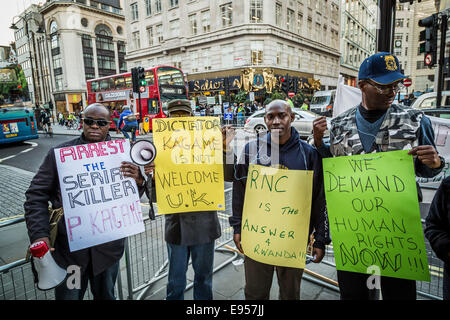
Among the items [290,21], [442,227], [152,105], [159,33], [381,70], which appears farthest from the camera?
[159,33]

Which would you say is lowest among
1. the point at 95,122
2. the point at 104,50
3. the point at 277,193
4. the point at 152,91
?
the point at 277,193

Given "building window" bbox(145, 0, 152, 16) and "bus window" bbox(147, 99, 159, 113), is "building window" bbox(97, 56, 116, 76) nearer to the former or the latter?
"building window" bbox(145, 0, 152, 16)

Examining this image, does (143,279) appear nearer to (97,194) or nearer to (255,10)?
(97,194)

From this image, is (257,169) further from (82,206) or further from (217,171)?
(82,206)

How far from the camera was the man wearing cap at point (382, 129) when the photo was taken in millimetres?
1631

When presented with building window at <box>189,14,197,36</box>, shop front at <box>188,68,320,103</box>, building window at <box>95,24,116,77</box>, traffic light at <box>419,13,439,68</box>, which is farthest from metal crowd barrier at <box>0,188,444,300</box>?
building window at <box>95,24,116,77</box>

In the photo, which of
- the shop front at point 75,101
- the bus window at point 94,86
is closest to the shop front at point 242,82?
the bus window at point 94,86

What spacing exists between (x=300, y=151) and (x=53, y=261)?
67.5 inches

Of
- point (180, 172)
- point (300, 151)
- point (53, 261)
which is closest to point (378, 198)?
point (300, 151)

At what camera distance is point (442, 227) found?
4.99 feet

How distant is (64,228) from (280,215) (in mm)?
1445

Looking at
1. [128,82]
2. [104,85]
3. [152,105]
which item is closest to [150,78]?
[152,105]

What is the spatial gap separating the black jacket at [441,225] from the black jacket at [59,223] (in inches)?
78.2

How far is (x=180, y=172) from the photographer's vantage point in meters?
2.03
